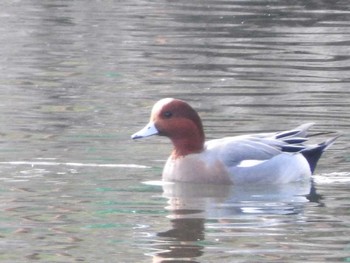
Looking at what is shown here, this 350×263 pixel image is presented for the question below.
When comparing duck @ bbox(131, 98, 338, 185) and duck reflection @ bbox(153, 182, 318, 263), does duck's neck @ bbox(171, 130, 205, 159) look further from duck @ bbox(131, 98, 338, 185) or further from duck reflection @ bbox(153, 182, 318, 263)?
duck reflection @ bbox(153, 182, 318, 263)

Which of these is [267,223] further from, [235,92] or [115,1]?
[115,1]

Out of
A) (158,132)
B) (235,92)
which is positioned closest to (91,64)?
(235,92)

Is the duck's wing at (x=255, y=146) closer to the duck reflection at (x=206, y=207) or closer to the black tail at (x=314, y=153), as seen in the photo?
the black tail at (x=314, y=153)

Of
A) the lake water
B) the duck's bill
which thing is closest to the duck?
the duck's bill

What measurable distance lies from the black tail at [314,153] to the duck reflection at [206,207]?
10.9 inches

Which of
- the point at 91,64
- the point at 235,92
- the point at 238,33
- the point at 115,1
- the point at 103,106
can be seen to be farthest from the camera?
the point at 115,1

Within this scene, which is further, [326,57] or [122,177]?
[326,57]

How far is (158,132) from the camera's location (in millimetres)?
11422

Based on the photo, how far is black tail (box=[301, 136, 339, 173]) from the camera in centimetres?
1160

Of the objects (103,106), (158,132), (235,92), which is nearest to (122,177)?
(158,132)

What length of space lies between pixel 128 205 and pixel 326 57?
29.3 ft

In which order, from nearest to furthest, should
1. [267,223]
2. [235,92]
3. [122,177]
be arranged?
1. [267,223]
2. [122,177]
3. [235,92]

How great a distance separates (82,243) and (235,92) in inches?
263

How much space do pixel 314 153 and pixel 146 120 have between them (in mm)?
2393
